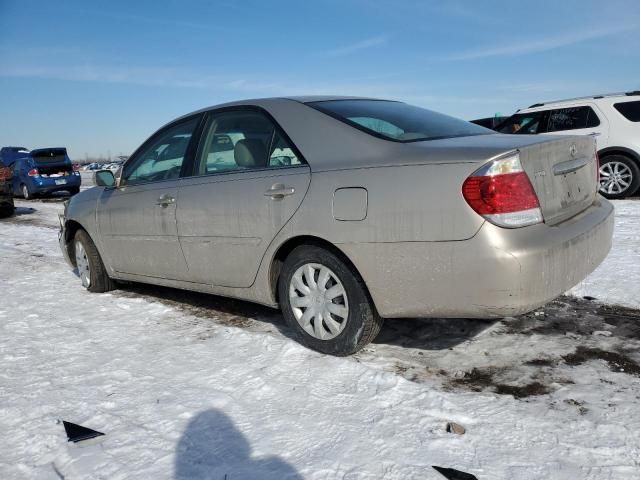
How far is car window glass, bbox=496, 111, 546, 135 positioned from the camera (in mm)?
9711

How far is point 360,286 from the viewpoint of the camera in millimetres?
2922

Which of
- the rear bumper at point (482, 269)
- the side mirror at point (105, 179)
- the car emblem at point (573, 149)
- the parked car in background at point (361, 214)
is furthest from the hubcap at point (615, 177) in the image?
the side mirror at point (105, 179)

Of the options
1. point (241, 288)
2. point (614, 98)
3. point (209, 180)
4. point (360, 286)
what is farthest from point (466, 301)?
point (614, 98)

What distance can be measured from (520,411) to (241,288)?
1.89 metres

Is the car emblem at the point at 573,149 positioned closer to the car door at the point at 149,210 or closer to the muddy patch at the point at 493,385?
the muddy patch at the point at 493,385

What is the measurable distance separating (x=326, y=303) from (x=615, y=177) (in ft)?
25.9

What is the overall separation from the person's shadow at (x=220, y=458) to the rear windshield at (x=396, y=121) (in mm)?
1725

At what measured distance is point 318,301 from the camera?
3.14 metres

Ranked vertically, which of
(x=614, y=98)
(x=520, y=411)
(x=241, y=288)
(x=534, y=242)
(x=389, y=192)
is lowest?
(x=520, y=411)

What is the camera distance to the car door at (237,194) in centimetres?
321

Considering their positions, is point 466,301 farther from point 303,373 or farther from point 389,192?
point 303,373

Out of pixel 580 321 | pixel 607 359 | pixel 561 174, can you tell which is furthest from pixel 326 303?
pixel 580 321

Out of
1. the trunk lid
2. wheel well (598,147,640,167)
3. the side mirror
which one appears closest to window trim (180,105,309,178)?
the side mirror

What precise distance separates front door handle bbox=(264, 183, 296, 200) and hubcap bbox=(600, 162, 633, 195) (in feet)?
25.1
